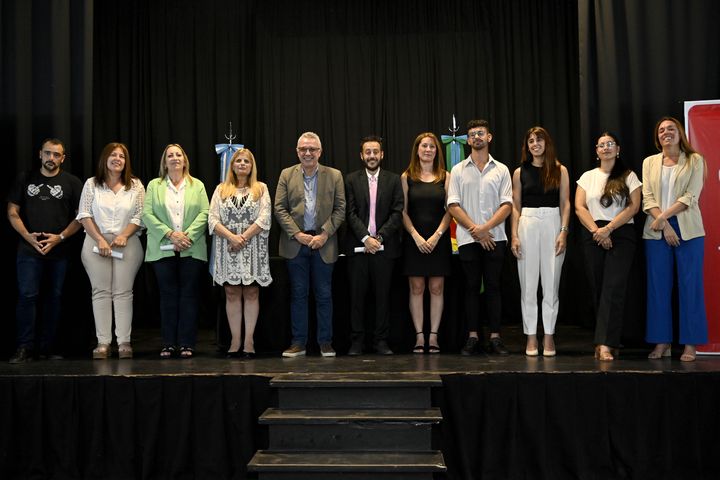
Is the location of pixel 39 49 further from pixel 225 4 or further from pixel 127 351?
pixel 225 4

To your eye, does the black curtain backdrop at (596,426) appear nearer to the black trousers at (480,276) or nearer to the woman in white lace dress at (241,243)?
the black trousers at (480,276)

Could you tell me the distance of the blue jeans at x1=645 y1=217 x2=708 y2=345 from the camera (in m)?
4.48

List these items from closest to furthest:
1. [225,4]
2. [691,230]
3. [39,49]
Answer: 1. [691,230]
2. [39,49]
3. [225,4]

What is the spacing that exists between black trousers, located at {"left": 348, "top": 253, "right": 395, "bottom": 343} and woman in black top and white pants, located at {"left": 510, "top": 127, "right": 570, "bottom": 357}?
901mm

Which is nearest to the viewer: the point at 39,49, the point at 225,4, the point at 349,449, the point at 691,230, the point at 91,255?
the point at 349,449

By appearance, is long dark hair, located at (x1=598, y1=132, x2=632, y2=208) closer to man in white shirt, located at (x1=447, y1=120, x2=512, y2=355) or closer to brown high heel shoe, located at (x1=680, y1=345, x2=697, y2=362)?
man in white shirt, located at (x1=447, y1=120, x2=512, y2=355)

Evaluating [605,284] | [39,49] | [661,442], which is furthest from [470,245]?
[39,49]

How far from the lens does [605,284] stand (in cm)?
461

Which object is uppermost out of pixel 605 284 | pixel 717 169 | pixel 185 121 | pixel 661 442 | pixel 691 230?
pixel 185 121

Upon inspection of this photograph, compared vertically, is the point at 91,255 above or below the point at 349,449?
above

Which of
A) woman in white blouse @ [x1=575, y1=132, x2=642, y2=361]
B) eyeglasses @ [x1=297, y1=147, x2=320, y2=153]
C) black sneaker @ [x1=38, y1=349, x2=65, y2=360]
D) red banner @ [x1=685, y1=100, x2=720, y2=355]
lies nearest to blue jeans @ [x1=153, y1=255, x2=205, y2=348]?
black sneaker @ [x1=38, y1=349, x2=65, y2=360]

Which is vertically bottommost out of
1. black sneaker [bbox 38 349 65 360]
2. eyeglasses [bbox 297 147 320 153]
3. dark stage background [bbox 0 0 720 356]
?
black sneaker [bbox 38 349 65 360]

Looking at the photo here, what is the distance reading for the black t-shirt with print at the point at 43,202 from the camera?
4836 mm

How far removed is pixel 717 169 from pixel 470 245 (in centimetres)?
175
